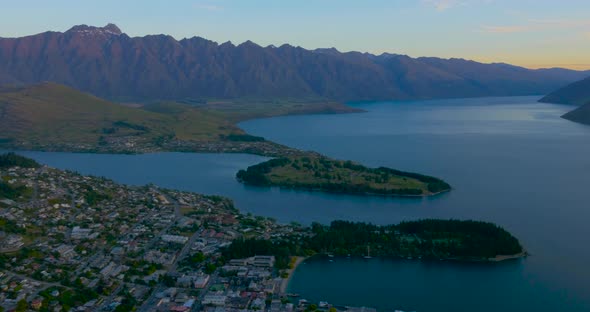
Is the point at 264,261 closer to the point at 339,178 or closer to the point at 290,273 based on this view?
the point at 290,273

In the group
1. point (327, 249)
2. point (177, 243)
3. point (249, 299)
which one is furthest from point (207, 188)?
point (249, 299)

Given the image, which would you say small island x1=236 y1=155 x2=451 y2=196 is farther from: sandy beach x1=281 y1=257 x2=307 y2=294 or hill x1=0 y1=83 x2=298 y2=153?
hill x1=0 y1=83 x2=298 y2=153

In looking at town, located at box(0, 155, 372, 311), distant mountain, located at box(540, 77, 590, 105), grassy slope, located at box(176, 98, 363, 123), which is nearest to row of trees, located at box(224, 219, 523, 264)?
town, located at box(0, 155, 372, 311)

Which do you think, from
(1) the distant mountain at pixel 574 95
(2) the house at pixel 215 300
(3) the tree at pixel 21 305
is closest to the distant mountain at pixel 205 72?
(1) the distant mountain at pixel 574 95

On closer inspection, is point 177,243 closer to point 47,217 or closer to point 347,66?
point 47,217

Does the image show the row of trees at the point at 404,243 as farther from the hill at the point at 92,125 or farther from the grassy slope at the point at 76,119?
the grassy slope at the point at 76,119

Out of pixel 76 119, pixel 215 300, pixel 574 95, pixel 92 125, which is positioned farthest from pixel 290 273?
pixel 574 95
